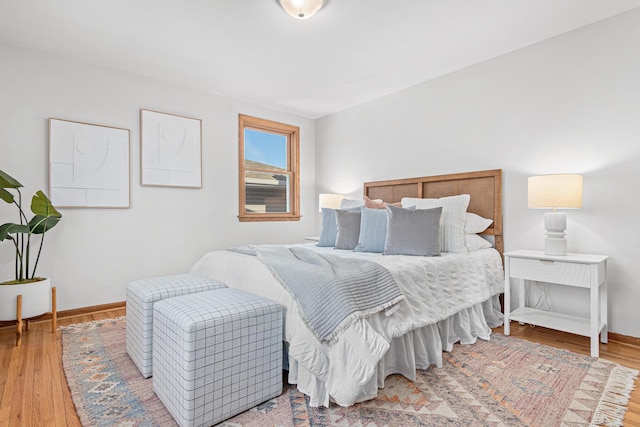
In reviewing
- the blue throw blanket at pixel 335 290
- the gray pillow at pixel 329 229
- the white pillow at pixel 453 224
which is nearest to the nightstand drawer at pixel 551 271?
the white pillow at pixel 453 224

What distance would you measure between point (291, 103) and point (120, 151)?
2.11 meters

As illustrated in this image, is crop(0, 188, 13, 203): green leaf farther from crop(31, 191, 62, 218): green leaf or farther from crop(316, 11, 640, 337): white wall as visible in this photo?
crop(316, 11, 640, 337): white wall

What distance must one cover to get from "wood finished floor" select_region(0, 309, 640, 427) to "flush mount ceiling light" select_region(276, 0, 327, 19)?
2.61 metres

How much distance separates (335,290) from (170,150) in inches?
112

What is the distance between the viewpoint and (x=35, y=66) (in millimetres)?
2902

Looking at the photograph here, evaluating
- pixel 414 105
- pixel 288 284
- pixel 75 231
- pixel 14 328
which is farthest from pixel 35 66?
pixel 414 105

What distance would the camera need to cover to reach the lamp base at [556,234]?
7.89 ft

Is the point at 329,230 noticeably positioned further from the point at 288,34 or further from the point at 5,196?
the point at 5,196

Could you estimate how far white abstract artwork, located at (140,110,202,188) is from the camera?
3.47 metres

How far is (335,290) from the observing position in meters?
1.66

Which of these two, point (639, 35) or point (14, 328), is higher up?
point (639, 35)

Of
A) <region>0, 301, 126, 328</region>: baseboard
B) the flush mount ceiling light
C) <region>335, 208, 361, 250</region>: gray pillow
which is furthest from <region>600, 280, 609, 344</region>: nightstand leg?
<region>0, 301, 126, 328</region>: baseboard

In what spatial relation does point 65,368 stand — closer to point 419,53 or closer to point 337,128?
point 419,53

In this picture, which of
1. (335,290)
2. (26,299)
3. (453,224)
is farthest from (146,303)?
(453,224)
